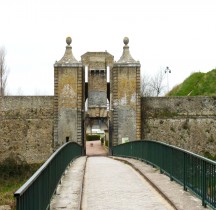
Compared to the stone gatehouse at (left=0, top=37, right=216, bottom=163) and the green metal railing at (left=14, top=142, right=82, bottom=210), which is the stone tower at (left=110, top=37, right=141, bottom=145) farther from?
the green metal railing at (left=14, top=142, right=82, bottom=210)

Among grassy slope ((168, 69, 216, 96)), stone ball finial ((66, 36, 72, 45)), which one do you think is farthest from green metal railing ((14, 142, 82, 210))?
grassy slope ((168, 69, 216, 96))

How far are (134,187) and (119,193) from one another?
37.9 inches

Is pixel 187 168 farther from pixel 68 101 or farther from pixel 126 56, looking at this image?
pixel 126 56

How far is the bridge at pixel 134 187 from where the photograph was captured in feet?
27.5

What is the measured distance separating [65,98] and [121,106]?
14.3 feet

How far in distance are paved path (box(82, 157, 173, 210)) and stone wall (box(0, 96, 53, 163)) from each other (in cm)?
2237

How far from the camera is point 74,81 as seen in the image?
36906 millimetres

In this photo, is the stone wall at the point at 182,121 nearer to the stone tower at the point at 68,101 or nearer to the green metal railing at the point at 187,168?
the stone tower at the point at 68,101

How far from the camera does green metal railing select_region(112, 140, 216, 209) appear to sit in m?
8.97

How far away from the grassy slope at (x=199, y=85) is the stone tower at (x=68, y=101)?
13.7m

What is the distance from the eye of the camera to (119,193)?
11289 millimetres

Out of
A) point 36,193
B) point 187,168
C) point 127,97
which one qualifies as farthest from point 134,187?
point 127,97

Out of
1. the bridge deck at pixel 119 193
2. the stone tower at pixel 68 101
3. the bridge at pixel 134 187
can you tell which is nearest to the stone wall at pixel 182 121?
the stone tower at pixel 68 101

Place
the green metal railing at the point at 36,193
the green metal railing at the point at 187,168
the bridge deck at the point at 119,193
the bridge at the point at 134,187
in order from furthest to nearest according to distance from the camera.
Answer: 1. the bridge deck at the point at 119,193
2. the green metal railing at the point at 187,168
3. the bridge at the point at 134,187
4. the green metal railing at the point at 36,193
